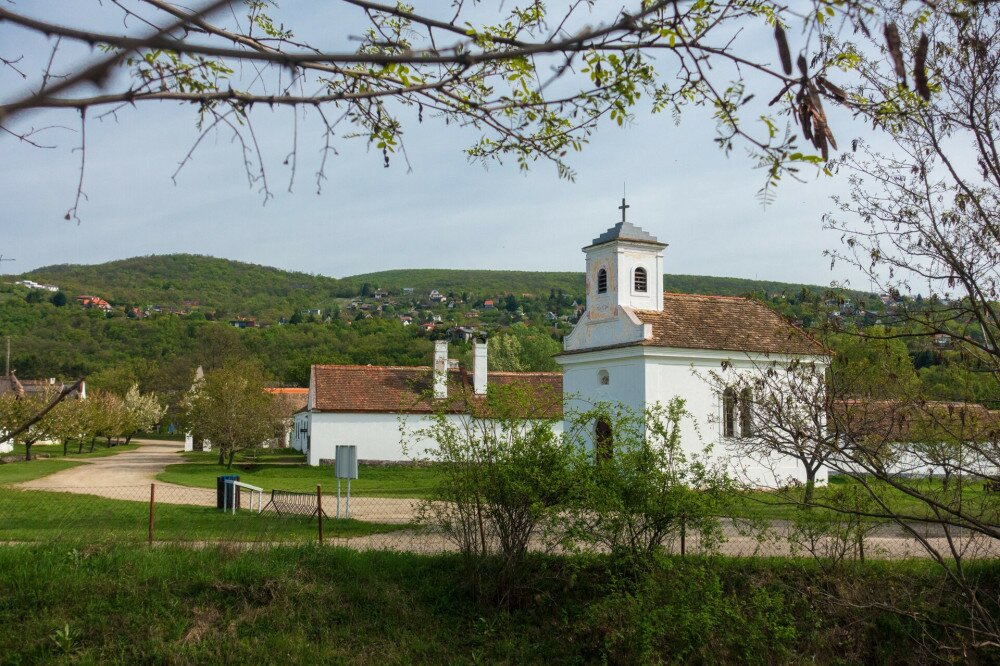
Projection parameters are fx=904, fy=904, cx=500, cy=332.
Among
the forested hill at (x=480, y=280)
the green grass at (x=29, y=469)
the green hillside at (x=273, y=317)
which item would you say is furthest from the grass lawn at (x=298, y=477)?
the forested hill at (x=480, y=280)

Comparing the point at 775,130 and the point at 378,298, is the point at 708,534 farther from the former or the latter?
the point at 378,298

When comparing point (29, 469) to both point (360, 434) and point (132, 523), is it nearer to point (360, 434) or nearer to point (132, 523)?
point (360, 434)

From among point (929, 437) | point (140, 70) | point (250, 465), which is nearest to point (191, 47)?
point (140, 70)

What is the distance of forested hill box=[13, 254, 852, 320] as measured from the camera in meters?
84.6

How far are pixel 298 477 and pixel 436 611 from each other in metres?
23.6

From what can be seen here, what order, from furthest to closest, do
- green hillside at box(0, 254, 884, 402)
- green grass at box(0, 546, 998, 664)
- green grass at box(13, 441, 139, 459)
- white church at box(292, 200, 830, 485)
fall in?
green hillside at box(0, 254, 884, 402)
green grass at box(13, 441, 139, 459)
white church at box(292, 200, 830, 485)
green grass at box(0, 546, 998, 664)

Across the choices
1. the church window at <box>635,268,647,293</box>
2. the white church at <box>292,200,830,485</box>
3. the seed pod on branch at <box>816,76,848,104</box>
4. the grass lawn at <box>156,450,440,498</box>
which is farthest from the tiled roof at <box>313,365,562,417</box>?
the seed pod on branch at <box>816,76,848,104</box>

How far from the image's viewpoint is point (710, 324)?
26.7 meters

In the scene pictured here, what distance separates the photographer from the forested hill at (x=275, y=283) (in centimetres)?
8456

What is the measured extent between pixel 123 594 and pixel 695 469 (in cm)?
740

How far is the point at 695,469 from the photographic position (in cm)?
1187

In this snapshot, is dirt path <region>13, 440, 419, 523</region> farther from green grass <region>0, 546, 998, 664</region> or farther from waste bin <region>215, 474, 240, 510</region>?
green grass <region>0, 546, 998, 664</region>

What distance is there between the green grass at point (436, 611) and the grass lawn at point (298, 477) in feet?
38.8

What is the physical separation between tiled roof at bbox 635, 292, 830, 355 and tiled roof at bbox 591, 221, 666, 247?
6.14 feet
